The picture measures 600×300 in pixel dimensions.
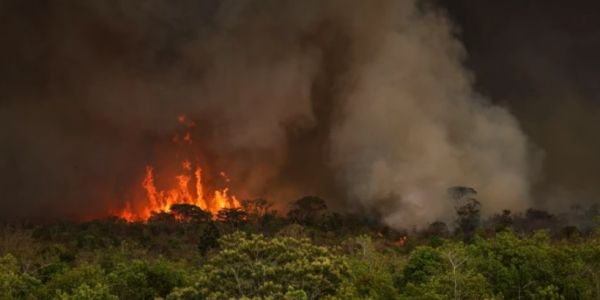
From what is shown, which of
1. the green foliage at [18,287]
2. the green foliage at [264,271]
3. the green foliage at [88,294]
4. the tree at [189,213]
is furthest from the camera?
the tree at [189,213]

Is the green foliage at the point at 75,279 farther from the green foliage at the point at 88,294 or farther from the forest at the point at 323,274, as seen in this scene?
the green foliage at the point at 88,294

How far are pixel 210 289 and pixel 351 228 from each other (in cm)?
12741

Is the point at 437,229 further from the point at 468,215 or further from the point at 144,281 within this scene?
the point at 144,281

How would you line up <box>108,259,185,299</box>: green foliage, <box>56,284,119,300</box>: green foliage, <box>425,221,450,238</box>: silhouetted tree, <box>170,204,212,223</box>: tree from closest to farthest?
<box>56,284,119,300</box>: green foliage < <box>108,259,185,299</box>: green foliage < <box>425,221,450,238</box>: silhouetted tree < <box>170,204,212,223</box>: tree

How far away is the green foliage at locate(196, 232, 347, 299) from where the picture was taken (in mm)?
42466

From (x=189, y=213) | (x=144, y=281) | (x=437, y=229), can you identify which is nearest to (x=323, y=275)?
(x=144, y=281)

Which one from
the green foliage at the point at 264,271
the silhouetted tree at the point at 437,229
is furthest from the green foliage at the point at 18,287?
the silhouetted tree at the point at 437,229

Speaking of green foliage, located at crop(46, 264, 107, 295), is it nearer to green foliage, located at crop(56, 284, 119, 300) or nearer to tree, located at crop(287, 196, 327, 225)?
green foliage, located at crop(56, 284, 119, 300)

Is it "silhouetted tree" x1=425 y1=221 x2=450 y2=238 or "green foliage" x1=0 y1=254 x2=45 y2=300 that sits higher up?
"silhouetted tree" x1=425 y1=221 x2=450 y2=238

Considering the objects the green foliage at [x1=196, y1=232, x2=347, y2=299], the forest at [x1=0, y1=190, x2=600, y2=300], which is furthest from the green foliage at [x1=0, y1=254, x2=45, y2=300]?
the green foliage at [x1=196, y1=232, x2=347, y2=299]

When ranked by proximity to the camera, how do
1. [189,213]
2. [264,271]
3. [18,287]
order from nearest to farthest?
1. [264,271]
2. [18,287]
3. [189,213]

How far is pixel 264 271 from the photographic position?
42094mm

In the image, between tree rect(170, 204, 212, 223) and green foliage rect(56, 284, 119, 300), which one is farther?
tree rect(170, 204, 212, 223)

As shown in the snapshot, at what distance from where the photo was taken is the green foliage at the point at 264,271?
4247 cm
